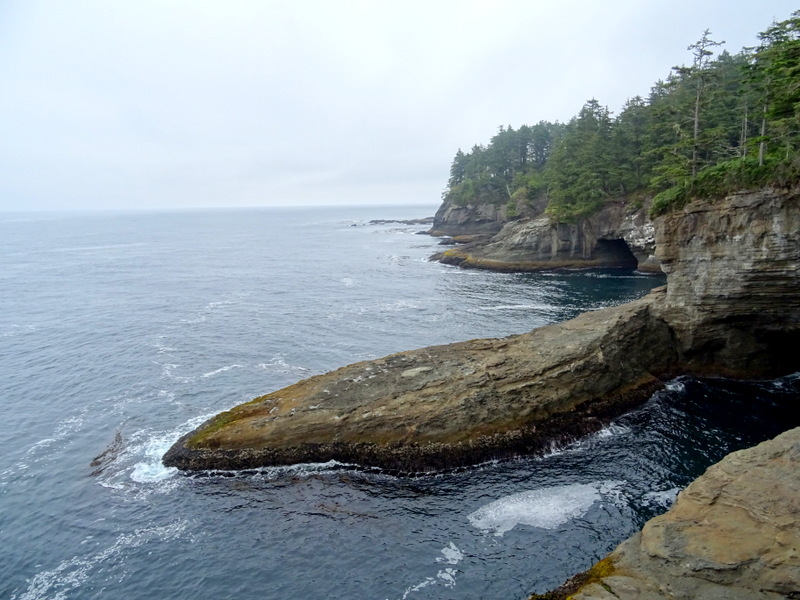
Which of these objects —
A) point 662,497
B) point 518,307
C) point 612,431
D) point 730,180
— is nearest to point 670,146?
point 730,180

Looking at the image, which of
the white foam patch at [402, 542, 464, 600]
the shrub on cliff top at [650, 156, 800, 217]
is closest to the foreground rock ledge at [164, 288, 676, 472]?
the white foam patch at [402, 542, 464, 600]

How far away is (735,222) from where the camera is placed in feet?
99.0

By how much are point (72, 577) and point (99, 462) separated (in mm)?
9071

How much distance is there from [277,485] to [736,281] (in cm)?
2879

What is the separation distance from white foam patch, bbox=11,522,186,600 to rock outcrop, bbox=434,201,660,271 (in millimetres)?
63057

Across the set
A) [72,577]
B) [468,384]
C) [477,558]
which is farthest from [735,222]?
[72,577]

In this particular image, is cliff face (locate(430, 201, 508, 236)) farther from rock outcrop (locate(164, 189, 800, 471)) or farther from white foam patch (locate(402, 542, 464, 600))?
white foam patch (locate(402, 542, 464, 600))

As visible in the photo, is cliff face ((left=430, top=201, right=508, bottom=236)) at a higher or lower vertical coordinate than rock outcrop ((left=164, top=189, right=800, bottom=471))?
higher

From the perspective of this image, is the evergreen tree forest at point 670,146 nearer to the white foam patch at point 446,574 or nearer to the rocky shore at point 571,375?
the rocky shore at point 571,375

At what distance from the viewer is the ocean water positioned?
19.3 metres

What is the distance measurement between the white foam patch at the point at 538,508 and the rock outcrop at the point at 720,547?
5.14 metres

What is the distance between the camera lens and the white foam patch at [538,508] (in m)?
21.0

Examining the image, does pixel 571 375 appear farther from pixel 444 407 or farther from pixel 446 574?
pixel 446 574

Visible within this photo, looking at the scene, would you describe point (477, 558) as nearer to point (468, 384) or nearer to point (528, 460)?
point (528, 460)
